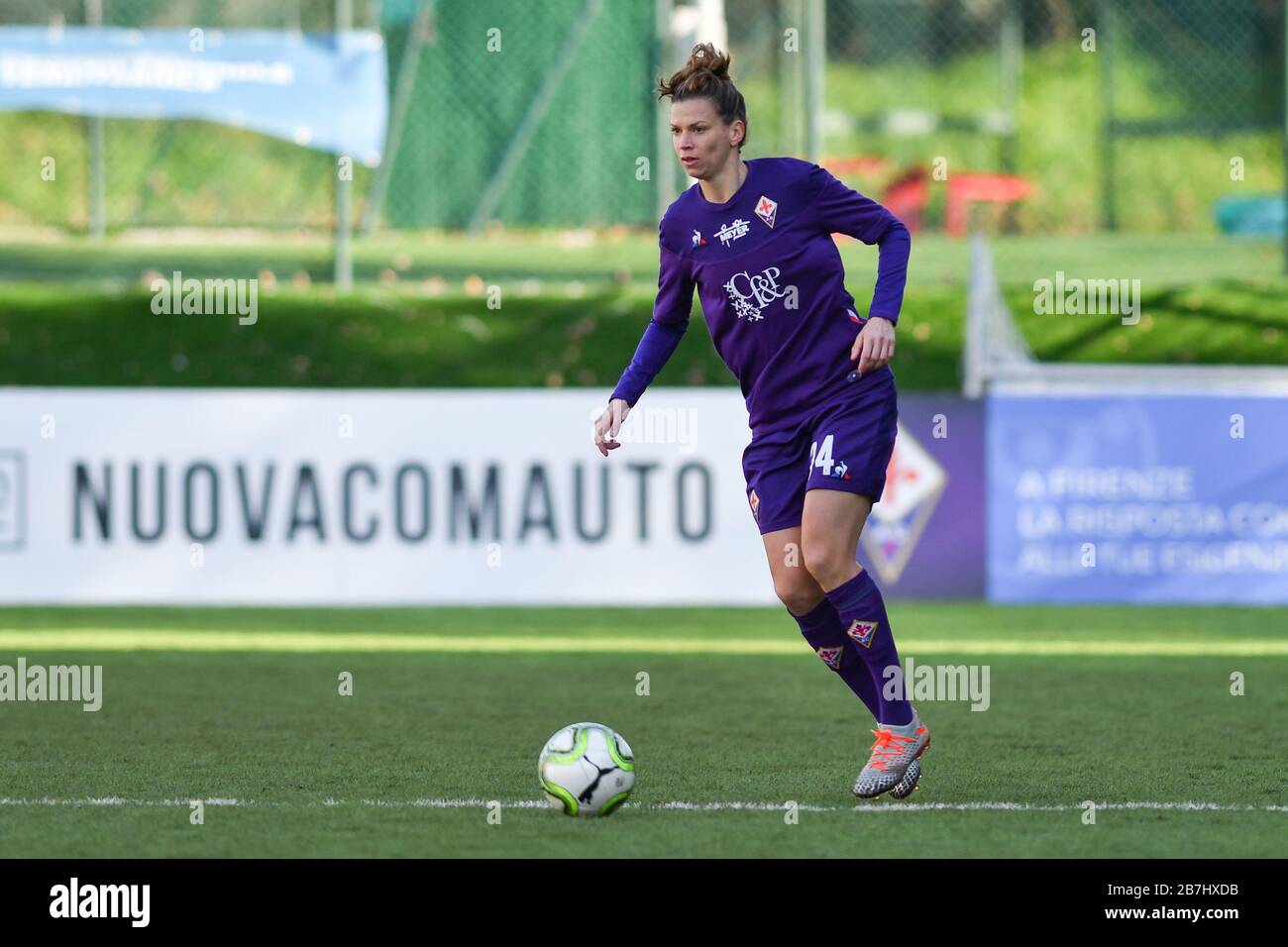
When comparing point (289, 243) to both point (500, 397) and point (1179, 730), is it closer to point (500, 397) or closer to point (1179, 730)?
point (500, 397)

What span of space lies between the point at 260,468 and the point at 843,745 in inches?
254

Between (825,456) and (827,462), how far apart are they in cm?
2

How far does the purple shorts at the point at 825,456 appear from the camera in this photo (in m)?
6.60

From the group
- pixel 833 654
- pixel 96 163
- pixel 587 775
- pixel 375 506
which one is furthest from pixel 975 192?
pixel 587 775

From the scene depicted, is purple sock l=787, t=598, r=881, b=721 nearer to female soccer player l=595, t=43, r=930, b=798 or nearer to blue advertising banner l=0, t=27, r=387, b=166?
female soccer player l=595, t=43, r=930, b=798

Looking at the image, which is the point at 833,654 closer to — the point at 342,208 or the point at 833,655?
the point at 833,655

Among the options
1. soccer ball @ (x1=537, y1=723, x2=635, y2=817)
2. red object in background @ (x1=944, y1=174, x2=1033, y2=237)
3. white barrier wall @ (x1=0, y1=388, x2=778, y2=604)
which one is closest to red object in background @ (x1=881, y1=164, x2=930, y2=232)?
red object in background @ (x1=944, y1=174, x2=1033, y2=237)

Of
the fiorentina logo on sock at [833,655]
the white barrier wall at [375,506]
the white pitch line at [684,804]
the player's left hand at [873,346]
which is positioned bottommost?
the white pitch line at [684,804]

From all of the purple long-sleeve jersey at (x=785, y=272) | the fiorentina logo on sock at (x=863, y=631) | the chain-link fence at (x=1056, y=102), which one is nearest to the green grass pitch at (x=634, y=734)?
the fiorentina logo on sock at (x=863, y=631)

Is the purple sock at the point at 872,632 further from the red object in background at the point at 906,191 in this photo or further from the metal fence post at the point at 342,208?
the red object in background at the point at 906,191

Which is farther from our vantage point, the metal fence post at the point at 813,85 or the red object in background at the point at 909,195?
the red object in background at the point at 909,195

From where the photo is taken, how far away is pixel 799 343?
6.71 meters
